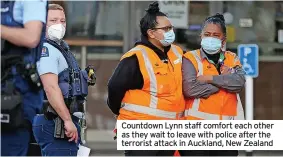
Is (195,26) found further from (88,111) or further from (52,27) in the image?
(52,27)

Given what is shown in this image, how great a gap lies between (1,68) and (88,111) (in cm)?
638

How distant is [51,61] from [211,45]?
1191mm

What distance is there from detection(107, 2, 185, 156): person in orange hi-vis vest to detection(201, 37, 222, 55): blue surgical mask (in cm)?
25

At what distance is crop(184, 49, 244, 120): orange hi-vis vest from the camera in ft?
16.1

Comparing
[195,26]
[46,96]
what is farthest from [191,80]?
[195,26]

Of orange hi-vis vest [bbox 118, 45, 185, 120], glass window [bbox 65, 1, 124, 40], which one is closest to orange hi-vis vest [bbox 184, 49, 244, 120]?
orange hi-vis vest [bbox 118, 45, 185, 120]

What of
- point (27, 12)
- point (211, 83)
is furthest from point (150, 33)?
point (27, 12)

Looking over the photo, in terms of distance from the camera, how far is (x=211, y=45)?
4.99 m

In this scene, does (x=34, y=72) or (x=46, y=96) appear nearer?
(x=34, y=72)

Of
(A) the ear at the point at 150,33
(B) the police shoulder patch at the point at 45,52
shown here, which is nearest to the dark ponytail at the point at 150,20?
(A) the ear at the point at 150,33

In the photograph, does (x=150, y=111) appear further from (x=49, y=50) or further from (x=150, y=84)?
(x=49, y=50)

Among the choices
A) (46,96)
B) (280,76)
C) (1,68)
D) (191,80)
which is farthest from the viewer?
(280,76)

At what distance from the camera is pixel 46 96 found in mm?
4582
